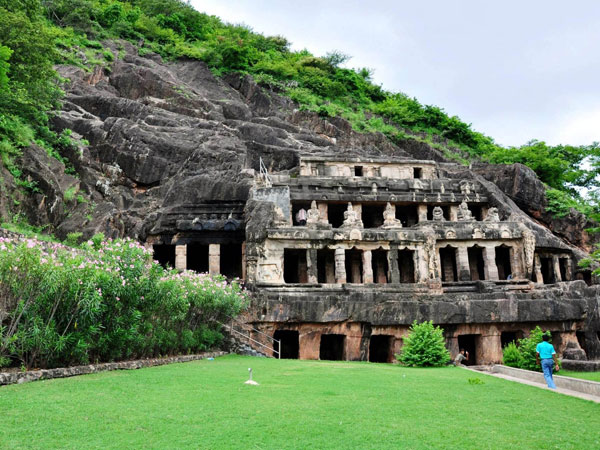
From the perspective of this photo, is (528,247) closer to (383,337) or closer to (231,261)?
(383,337)

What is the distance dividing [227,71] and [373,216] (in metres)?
27.7

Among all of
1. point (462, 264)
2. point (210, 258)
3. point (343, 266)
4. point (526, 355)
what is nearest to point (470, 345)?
point (462, 264)

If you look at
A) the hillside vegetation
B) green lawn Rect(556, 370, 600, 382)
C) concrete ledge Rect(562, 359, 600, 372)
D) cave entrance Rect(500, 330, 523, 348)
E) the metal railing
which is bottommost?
green lawn Rect(556, 370, 600, 382)

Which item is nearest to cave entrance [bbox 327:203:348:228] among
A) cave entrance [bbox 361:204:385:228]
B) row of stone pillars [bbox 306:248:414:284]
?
cave entrance [bbox 361:204:385:228]

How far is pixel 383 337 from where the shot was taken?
85.9ft

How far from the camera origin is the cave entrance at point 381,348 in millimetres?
24648

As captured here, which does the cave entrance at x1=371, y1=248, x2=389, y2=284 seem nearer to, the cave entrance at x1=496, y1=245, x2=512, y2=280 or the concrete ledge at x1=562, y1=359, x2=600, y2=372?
the cave entrance at x1=496, y1=245, x2=512, y2=280

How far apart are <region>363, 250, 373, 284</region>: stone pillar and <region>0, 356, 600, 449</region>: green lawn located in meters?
15.2

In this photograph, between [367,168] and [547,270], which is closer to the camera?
[547,270]

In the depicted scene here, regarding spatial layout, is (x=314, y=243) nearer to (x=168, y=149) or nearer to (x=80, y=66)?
(x=168, y=149)

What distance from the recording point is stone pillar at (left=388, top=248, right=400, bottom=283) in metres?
28.1

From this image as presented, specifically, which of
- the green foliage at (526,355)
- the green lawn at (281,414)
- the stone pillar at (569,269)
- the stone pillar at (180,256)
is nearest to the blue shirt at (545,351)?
the green lawn at (281,414)

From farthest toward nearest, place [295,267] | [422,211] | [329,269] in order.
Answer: [422,211] → [295,267] → [329,269]

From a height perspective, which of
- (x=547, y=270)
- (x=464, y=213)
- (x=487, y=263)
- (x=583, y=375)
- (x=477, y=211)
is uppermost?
(x=477, y=211)
